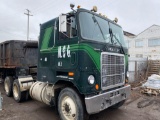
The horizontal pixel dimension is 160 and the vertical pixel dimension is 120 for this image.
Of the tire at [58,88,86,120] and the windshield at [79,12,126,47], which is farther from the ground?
the windshield at [79,12,126,47]

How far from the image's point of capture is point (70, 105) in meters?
→ 3.86

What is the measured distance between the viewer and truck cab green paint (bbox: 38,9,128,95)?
3574 mm

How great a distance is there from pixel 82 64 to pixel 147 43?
26294 mm

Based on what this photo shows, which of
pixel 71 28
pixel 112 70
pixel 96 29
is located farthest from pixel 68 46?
pixel 112 70

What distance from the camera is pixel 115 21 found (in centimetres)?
523

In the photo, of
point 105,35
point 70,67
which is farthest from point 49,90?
point 105,35

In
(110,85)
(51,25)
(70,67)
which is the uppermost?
(51,25)

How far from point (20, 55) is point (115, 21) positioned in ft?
14.2

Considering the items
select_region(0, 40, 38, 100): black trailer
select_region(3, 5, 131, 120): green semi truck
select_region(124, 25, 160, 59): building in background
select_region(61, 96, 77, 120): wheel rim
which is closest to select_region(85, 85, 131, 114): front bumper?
select_region(3, 5, 131, 120): green semi truck

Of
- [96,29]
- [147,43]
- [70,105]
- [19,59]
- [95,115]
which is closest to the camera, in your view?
[70,105]

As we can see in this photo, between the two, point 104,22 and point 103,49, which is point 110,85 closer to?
point 103,49

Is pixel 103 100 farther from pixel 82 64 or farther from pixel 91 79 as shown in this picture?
pixel 82 64

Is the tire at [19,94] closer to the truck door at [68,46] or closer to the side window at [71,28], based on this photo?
the truck door at [68,46]

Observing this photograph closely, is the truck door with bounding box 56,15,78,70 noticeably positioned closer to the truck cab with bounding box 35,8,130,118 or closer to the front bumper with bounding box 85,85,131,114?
the truck cab with bounding box 35,8,130,118
